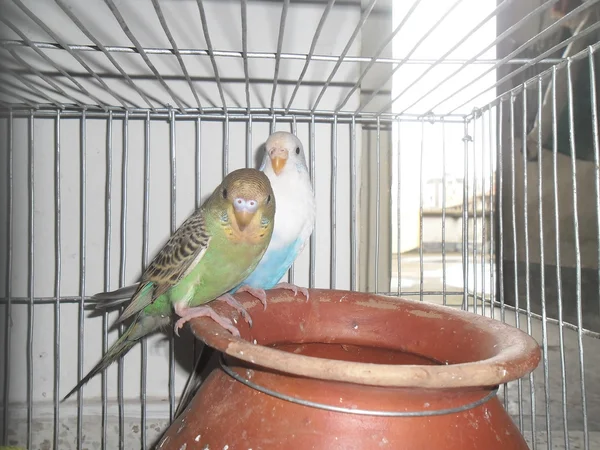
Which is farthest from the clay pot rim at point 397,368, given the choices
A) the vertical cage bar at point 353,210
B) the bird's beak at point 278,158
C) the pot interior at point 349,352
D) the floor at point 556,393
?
the vertical cage bar at point 353,210

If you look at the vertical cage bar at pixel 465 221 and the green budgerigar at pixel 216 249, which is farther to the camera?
the vertical cage bar at pixel 465 221

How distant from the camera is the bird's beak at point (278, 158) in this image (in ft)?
3.20

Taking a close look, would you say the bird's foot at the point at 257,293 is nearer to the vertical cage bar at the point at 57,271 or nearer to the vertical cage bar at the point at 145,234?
the vertical cage bar at the point at 145,234

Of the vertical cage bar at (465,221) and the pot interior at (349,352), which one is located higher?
the vertical cage bar at (465,221)

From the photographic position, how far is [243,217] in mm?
792

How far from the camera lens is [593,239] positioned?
5.82 feet

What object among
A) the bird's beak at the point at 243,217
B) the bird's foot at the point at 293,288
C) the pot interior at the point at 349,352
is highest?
the bird's beak at the point at 243,217

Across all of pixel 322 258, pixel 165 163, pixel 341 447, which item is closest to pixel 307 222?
pixel 322 258

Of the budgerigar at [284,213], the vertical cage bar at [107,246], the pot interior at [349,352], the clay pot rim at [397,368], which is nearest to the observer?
the clay pot rim at [397,368]

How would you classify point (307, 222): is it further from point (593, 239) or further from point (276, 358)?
point (593, 239)

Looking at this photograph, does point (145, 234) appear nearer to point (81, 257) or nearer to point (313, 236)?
point (81, 257)

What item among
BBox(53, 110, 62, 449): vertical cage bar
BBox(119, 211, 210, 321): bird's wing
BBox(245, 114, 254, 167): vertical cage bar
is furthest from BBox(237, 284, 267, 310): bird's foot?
BBox(53, 110, 62, 449): vertical cage bar

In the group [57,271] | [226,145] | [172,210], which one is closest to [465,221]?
[226,145]

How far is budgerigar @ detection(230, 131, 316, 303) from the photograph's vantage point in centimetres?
94
